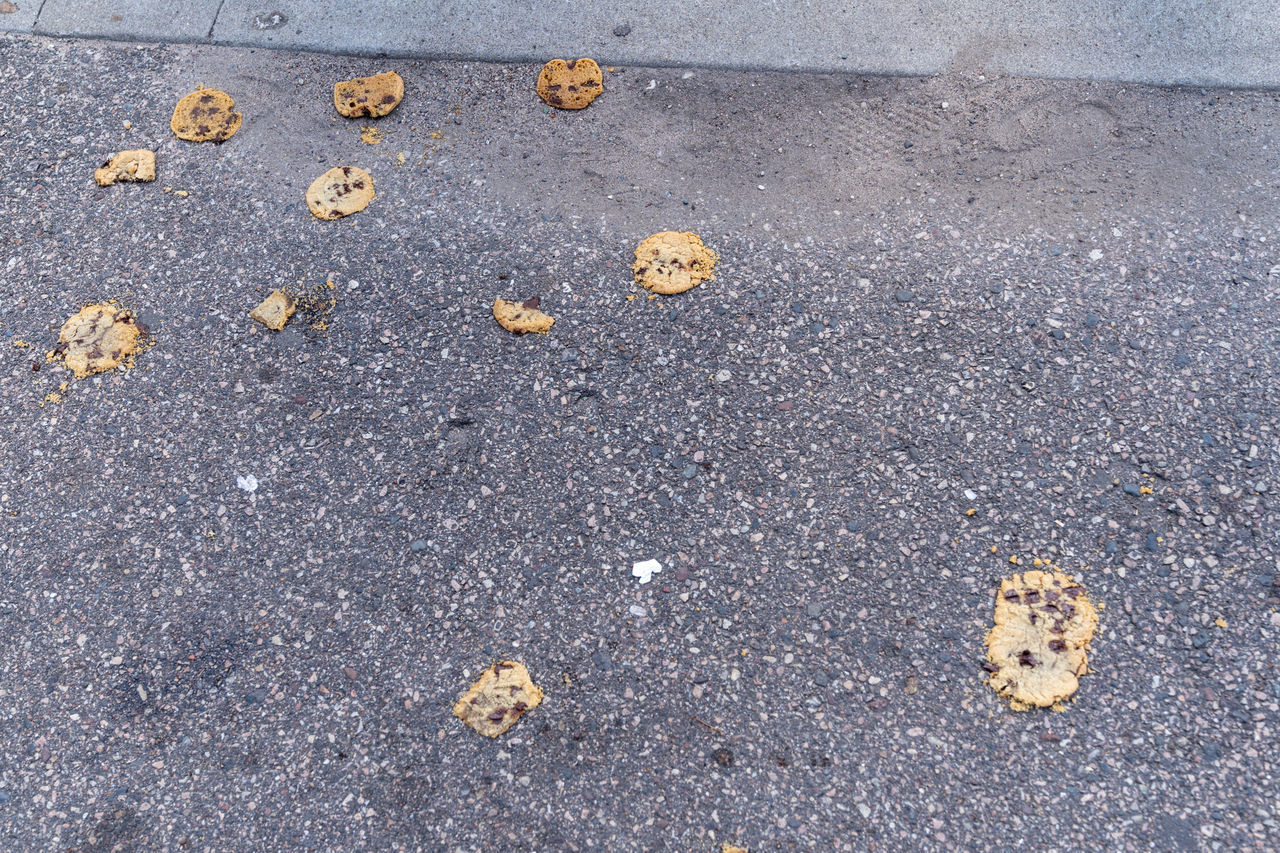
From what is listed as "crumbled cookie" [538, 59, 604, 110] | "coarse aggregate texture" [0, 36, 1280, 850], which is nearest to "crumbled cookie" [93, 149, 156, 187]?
"coarse aggregate texture" [0, 36, 1280, 850]

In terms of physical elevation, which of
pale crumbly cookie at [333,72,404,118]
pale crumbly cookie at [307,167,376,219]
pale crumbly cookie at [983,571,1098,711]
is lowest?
pale crumbly cookie at [983,571,1098,711]

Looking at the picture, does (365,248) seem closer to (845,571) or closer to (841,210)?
(841,210)

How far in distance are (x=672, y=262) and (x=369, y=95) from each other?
5.27 feet

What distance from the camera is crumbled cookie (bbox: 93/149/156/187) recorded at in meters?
3.27

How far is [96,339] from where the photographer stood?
2936 millimetres

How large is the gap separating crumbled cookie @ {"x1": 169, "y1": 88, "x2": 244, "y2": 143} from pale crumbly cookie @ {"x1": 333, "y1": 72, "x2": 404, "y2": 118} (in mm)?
452

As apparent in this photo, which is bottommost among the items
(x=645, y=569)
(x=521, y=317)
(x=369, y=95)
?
(x=645, y=569)

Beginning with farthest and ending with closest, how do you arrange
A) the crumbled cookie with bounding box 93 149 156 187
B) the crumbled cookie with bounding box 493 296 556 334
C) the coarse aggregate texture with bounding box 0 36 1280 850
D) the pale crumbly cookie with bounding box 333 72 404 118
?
the pale crumbly cookie with bounding box 333 72 404 118 < the crumbled cookie with bounding box 93 149 156 187 < the crumbled cookie with bounding box 493 296 556 334 < the coarse aggregate texture with bounding box 0 36 1280 850

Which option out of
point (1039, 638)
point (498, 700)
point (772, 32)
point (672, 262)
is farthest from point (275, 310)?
point (1039, 638)

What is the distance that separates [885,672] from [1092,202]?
6.57 feet

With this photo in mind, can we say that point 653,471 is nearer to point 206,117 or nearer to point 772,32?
point 772,32

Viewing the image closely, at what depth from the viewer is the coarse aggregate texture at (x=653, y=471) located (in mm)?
2201

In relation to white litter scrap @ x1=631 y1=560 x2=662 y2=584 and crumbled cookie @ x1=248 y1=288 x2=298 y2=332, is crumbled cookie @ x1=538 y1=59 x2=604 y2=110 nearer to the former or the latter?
crumbled cookie @ x1=248 y1=288 x2=298 y2=332

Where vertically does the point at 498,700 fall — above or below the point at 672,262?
below
